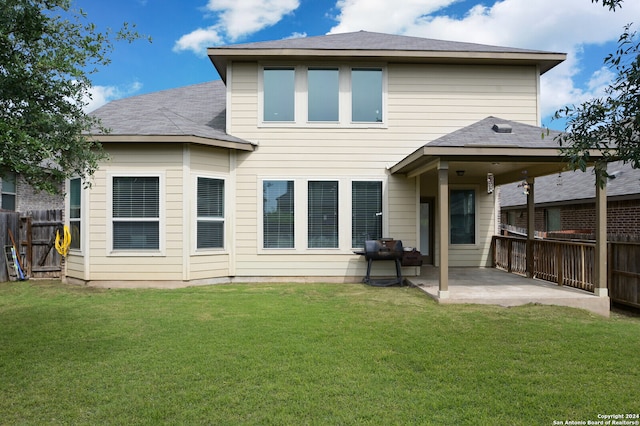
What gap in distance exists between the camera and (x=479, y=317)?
6348mm

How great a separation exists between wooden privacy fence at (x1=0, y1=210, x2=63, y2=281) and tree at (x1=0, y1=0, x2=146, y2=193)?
25.2 feet

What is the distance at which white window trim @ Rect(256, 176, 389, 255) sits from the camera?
982 centimetres

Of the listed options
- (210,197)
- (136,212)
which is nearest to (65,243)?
(136,212)

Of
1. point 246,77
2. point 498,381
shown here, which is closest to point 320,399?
point 498,381

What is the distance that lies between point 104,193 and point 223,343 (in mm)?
5606

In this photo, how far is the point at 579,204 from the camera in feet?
51.8

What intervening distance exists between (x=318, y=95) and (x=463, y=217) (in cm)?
523

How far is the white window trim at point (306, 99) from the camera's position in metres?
9.94

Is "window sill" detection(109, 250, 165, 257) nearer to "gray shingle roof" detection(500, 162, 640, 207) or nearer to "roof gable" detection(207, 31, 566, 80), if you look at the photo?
"roof gable" detection(207, 31, 566, 80)

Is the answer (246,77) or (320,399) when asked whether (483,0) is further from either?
(320,399)

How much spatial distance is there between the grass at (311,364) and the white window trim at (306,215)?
273 centimetres

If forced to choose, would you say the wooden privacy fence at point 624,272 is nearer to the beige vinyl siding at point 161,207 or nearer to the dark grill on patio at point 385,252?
the dark grill on patio at point 385,252

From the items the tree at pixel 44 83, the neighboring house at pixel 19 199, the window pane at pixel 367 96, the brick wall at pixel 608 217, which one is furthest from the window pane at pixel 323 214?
the brick wall at pixel 608 217

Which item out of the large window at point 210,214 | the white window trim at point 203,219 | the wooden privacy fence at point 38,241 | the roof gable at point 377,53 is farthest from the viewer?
the wooden privacy fence at point 38,241
